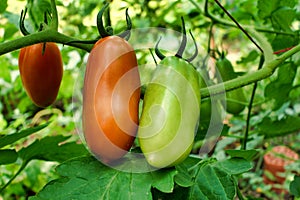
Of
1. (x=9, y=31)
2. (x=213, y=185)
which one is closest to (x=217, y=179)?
(x=213, y=185)

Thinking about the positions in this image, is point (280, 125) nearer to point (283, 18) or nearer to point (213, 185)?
point (283, 18)

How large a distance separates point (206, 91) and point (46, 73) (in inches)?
9.1

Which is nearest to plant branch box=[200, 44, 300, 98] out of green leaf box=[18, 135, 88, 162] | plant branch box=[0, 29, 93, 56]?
plant branch box=[0, 29, 93, 56]

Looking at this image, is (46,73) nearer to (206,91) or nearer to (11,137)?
(11,137)

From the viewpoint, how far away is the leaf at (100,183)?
1.55ft

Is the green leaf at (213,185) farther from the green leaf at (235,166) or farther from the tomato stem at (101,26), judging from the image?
the tomato stem at (101,26)

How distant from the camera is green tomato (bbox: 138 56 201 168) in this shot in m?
0.44

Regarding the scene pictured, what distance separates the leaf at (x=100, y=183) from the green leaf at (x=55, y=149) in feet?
0.76

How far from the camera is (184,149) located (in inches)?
17.7

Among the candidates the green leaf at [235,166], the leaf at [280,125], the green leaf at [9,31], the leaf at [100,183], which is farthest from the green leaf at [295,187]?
the green leaf at [9,31]

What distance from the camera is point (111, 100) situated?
0.46 m

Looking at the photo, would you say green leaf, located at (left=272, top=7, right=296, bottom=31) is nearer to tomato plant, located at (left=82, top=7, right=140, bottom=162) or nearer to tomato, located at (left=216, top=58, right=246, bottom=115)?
tomato, located at (left=216, top=58, right=246, bottom=115)

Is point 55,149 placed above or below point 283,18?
below

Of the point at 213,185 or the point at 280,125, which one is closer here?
the point at 213,185
